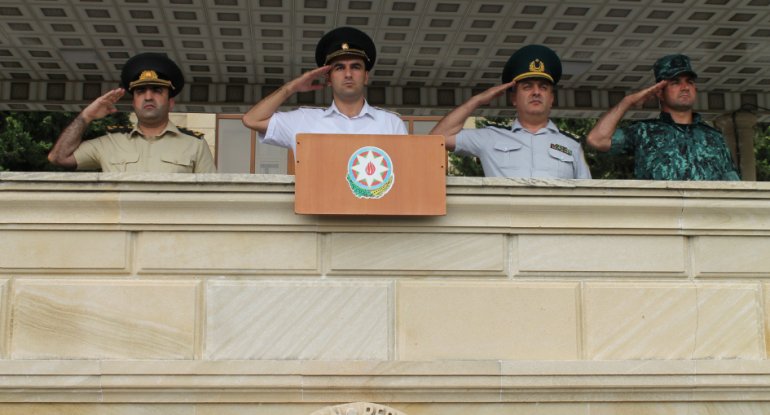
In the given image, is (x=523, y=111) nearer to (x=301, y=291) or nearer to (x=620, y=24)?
(x=301, y=291)

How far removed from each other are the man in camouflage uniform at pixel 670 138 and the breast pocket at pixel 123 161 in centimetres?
268

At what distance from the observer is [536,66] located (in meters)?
5.42

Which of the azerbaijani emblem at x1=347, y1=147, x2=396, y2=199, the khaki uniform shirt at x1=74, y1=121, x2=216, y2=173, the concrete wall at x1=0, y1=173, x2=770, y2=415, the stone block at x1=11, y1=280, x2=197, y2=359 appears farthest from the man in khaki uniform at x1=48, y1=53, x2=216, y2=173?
the azerbaijani emblem at x1=347, y1=147, x2=396, y2=199

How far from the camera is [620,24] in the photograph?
8.05m

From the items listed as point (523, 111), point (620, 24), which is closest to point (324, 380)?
point (523, 111)

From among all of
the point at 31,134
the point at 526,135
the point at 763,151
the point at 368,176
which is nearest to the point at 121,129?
the point at 368,176

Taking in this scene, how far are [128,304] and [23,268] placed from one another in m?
0.54

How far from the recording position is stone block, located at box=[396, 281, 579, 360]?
441 cm

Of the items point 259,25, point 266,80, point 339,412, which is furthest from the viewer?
point 266,80

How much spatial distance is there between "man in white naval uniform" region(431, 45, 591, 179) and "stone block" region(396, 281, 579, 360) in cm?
94

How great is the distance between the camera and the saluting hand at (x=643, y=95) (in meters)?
5.34

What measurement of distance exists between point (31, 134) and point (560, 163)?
14713 millimetres

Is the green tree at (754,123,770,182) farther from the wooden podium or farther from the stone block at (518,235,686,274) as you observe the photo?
the wooden podium

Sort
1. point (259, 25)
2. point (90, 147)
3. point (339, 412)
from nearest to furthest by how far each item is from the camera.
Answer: point (339, 412), point (90, 147), point (259, 25)
